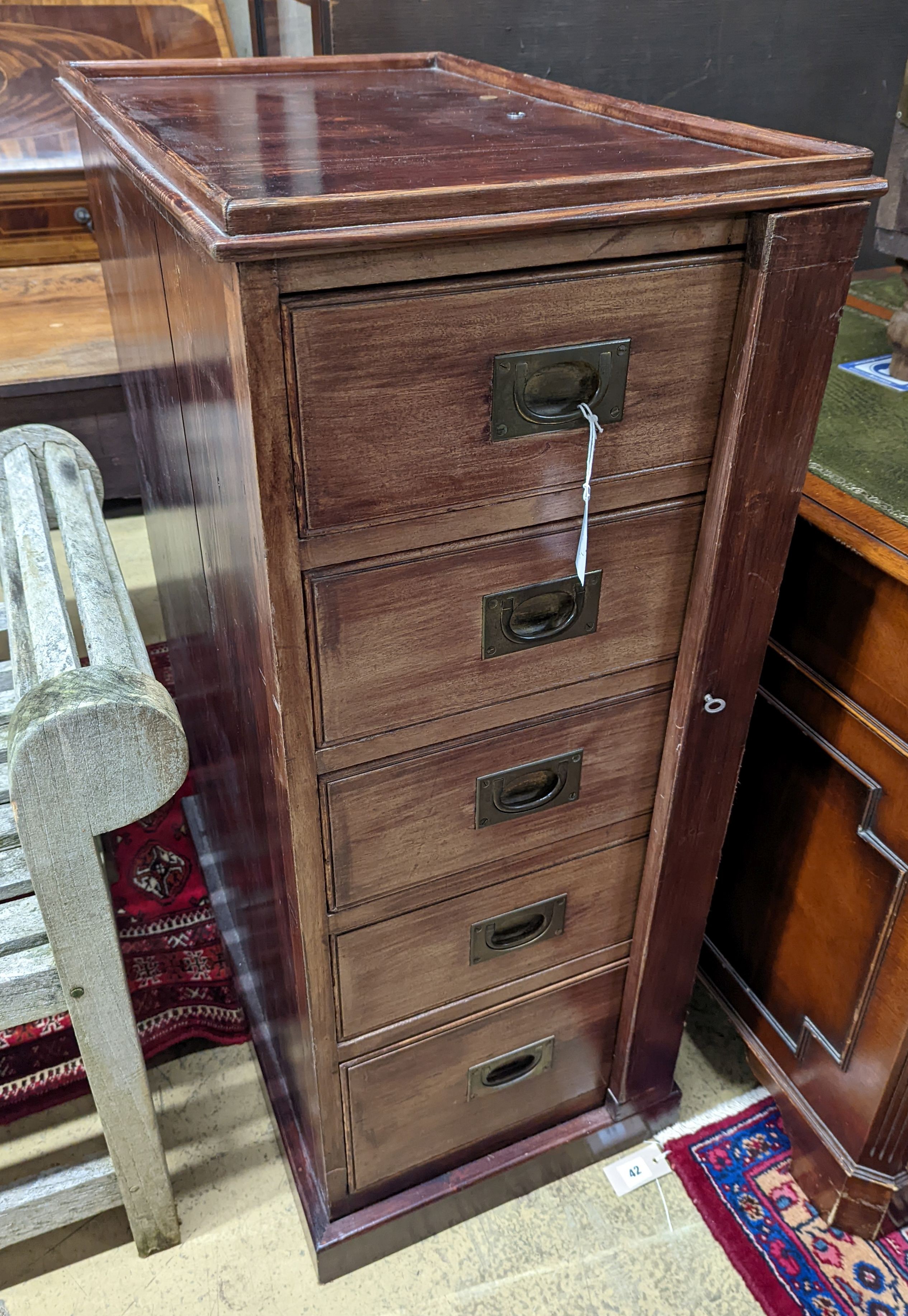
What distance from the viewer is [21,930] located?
1.05m

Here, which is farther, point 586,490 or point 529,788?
point 529,788

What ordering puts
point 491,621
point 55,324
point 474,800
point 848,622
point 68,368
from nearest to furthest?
point 491,621 → point 474,800 → point 848,622 → point 68,368 → point 55,324

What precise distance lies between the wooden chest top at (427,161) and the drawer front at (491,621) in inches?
9.9

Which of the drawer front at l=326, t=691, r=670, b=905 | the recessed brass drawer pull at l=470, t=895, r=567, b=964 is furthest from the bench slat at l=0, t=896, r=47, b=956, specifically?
the recessed brass drawer pull at l=470, t=895, r=567, b=964

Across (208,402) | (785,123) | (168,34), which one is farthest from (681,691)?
(168,34)

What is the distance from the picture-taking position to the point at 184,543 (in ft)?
3.90

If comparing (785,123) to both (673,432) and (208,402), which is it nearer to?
(673,432)

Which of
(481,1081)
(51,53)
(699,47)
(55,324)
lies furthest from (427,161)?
(51,53)

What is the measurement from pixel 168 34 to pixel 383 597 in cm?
210

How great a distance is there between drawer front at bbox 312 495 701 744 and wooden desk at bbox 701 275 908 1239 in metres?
0.23

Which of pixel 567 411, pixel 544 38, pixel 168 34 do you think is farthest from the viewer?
pixel 168 34

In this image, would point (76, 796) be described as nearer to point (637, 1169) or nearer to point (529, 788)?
point (529, 788)

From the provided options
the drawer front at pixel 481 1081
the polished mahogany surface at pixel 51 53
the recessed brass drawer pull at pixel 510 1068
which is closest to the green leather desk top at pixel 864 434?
the drawer front at pixel 481 1081

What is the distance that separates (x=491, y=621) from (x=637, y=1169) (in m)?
0.89
